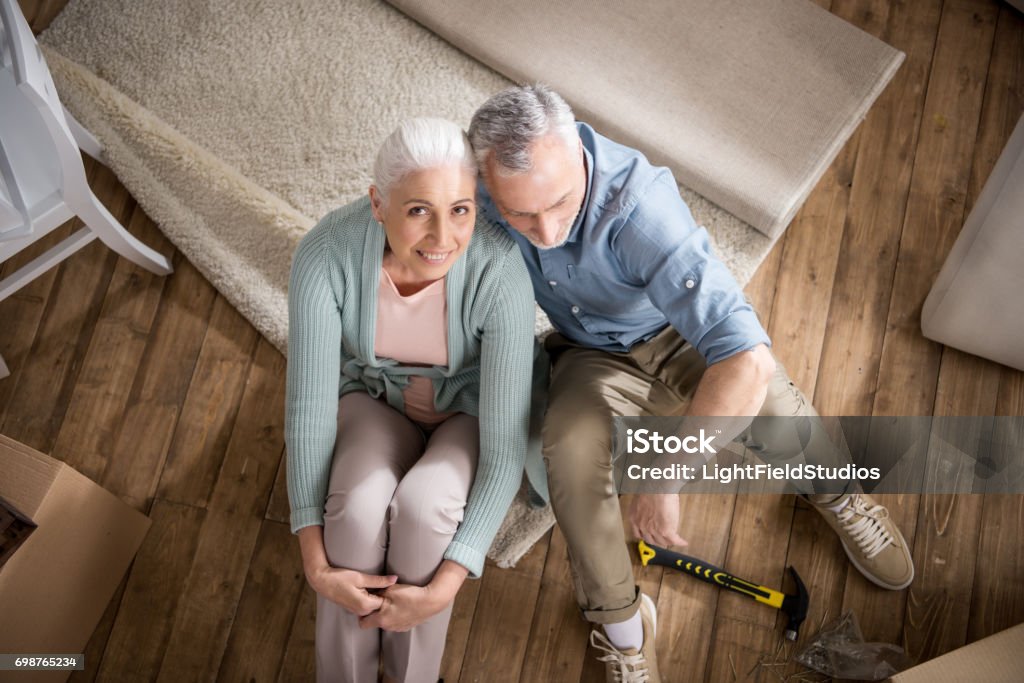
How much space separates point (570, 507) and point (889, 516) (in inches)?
29.7

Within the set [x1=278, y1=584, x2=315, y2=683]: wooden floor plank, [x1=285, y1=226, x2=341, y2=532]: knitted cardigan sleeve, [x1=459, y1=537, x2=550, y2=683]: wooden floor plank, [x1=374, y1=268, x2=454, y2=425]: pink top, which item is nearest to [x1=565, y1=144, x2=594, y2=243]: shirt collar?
[x1=374, y1=268, x2=454, y2=425]: pink top

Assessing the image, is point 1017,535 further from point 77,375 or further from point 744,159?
point 77,375

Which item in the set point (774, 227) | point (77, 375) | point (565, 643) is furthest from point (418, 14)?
point (565, 643)

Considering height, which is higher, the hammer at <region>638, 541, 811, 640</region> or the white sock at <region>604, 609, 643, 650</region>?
the hammer at <region>638, 541, 811, 640</region>

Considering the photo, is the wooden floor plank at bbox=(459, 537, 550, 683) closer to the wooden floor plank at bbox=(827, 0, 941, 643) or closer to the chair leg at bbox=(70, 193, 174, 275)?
the wooden floor plank at bbox=(827, 0, 941, 643)

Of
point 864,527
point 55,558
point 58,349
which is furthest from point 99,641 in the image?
point 864,527

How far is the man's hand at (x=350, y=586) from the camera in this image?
1.32 metres

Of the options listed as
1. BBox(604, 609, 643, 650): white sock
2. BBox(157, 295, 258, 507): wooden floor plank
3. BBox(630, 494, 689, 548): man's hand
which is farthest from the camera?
BBox(157, 295, 258, 507): wooden floor plank

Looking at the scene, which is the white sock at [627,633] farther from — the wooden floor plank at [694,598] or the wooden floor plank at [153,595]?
the wooden floor plank at [153,595]

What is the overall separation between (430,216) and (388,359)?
1.14ft

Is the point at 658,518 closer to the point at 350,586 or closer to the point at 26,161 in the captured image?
the point at 350,586

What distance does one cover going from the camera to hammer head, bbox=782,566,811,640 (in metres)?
1.64

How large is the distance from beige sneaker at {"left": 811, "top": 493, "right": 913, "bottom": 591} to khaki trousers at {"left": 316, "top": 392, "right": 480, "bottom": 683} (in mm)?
775

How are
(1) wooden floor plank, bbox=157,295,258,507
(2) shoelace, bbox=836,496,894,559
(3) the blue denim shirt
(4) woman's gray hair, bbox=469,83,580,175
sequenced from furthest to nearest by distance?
(1) wooden floor plank, bbox=157,295,258,507 → (2) shoelace, bbox=836,496,894,559 → (3) the blue denim shirt → (4) woman's gray hair, bbox=469,83,580,175
